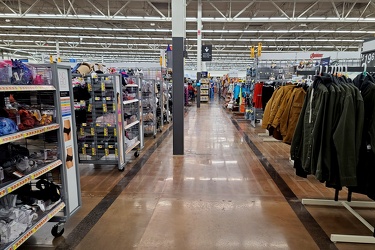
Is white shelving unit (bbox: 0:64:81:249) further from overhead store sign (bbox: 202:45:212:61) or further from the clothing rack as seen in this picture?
overhead store sign (bbox: 202:45:212:61)

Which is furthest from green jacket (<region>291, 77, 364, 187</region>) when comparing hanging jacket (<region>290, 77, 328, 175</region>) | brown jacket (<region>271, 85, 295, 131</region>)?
brown jacket (<region>271, 85, 295, 131</region>)

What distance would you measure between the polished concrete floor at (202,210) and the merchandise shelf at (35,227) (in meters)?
0.32

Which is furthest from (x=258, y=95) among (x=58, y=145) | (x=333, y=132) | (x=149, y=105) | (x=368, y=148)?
(x=58, y=145)

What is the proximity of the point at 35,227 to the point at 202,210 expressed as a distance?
1834 mm

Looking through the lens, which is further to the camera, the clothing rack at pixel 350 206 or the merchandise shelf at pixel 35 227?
the clothing rack at pixel 350 206

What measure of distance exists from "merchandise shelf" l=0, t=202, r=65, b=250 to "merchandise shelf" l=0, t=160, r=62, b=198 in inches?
16.5

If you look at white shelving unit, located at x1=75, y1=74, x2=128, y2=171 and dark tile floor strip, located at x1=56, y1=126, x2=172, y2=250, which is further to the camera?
white shelving unit, located at x1=75, y1=74, x2=128, y2=171

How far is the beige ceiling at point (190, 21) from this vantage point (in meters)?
12.5

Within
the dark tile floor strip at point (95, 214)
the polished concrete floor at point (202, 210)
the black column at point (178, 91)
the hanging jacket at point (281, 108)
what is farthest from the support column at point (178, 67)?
the hanging jacket at point (281, 108)

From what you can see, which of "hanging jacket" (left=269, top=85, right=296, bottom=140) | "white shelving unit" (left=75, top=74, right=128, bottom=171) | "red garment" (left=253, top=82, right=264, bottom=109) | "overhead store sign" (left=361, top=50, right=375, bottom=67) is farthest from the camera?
"red garment" (left=253, top=82, right=264, bottom=109)

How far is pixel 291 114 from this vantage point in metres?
4.27

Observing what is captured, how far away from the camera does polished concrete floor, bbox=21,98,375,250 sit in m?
2.69

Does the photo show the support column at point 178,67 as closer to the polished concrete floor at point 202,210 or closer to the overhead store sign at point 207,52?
the polished concrete floor at point 202,210

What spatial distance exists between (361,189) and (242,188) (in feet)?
5.60
